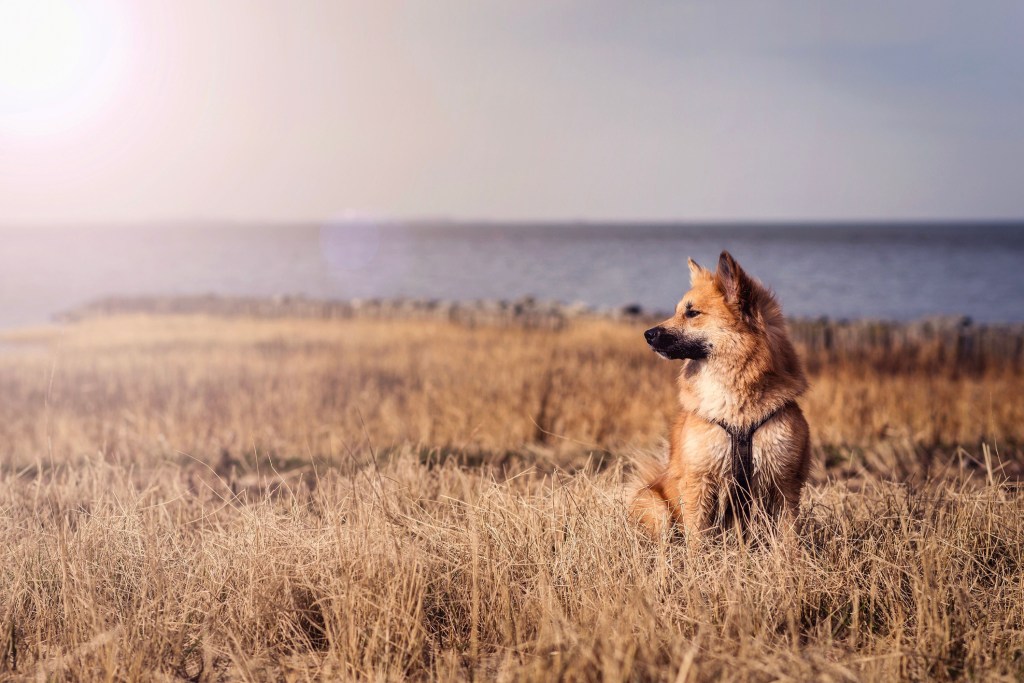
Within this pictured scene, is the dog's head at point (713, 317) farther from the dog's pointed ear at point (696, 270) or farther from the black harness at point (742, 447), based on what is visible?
the black harness at point (742, 447)

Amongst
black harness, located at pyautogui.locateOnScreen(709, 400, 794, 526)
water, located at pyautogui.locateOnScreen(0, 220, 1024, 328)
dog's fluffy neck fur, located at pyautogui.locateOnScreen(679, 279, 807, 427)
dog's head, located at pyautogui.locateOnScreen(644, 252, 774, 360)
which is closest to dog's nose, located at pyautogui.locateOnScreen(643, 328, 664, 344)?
dog's head, located at pyautogui.locateOnScreen(644, 252, 774, 360)

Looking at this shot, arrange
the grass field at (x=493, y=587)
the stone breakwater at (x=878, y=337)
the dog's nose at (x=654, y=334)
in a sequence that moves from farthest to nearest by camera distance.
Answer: the stone breakwater at (x=878, y=337) < the dog's nose at (x=654, y=334) < the grass field at (x=493, y=587)

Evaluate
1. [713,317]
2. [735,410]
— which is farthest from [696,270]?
[735,410]

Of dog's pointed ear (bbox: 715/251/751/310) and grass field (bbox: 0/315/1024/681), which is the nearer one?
grass field (bbox: 0/315/1024/681)

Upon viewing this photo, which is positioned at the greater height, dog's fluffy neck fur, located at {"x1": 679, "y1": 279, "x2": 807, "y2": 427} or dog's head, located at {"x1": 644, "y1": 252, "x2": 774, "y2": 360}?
dog's head, located at {"x1": 644, "y1": 252, "x2": 774, "y2": 360}

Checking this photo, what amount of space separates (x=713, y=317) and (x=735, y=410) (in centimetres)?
43

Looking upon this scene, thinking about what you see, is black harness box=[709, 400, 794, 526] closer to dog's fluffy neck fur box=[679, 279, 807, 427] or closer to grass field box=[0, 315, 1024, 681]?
dog's fluffy neck fur box=[679, 279, 807, 427]

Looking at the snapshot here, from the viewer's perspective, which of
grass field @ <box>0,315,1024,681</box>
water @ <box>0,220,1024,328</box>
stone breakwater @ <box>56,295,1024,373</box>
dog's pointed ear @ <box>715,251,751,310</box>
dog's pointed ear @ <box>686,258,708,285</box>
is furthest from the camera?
water @ <box>0,220,1024,328</box>

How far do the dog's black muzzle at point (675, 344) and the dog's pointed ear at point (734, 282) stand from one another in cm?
25

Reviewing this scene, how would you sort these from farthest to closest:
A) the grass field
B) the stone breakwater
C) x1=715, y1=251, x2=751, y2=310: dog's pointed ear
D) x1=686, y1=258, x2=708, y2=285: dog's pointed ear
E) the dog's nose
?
the stone breakwater → x1=686, y1=258, x2=708, y2=285: dog's pointed ear → the dog's nose → x1=715, y1=251, x2=751, y2=310: dog's pointed ear → the grass field

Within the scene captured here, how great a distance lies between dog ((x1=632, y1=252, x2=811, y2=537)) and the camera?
3.33 m

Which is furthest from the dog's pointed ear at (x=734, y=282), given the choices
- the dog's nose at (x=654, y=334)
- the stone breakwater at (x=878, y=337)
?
the stone breakwater at (x=878, y=337)

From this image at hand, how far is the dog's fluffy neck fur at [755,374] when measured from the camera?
3.33 m

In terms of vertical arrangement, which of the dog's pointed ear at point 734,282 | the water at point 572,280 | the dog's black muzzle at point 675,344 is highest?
the dog's pointed ear at point 734,282
